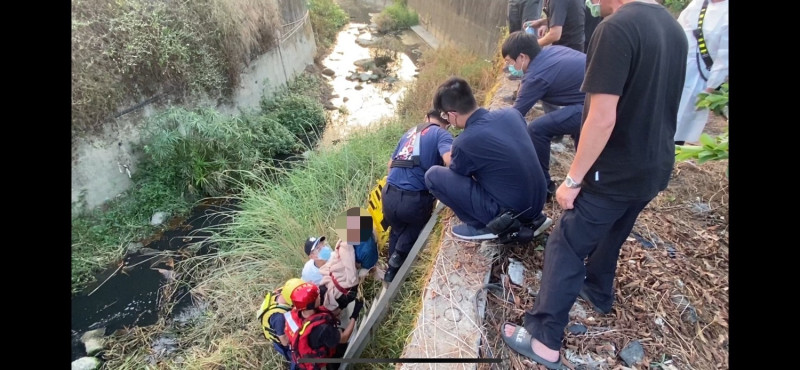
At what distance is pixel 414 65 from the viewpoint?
12.4 meters

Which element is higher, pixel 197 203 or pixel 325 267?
pixel 325 267

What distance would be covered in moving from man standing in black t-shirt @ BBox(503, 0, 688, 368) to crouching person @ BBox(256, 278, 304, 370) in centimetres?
151

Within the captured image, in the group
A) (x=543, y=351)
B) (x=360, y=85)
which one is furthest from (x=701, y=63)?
(x=360, y=85)

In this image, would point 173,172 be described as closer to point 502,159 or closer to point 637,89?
point 502,159

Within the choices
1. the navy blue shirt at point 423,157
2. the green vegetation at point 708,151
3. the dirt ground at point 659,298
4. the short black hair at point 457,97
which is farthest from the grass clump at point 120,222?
the green vegetation at point 708,151

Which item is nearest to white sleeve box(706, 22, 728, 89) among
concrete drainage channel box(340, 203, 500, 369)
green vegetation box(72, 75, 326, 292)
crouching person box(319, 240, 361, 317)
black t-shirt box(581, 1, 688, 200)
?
black t-shirt box(581, 1, 688, 200)

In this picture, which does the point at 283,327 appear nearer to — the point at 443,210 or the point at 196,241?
the point at 443,210

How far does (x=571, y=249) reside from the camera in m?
1.95

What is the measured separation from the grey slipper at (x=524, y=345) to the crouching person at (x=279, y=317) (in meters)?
1.48

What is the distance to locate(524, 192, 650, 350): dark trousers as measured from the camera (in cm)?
187

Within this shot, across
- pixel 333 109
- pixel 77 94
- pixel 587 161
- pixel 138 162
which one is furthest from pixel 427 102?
pixel 587 161

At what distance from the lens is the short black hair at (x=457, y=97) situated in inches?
104

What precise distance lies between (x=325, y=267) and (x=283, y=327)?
571 mm

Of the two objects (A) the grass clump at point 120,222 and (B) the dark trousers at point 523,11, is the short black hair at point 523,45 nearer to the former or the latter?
(B) the dark trousers at point 523,11
